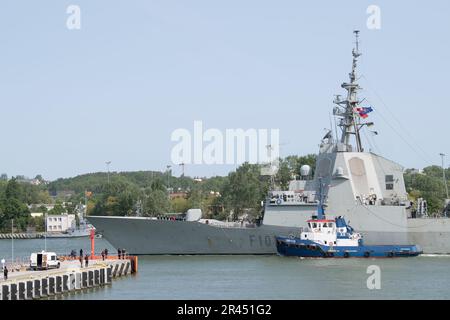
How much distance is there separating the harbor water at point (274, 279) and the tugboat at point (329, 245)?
0.93 metres

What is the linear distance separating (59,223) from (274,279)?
97.1m

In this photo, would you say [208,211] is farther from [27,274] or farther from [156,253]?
[27,274]

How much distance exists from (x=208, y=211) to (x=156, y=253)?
40998mm

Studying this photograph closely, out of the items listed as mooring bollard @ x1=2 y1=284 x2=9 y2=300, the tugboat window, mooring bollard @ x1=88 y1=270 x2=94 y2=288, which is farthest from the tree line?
mooring bollard @ x1=2 y1=284 x2=9 y2=300

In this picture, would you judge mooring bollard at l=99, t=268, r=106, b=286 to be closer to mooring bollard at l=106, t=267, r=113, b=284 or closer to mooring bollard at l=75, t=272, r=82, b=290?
mooring bollard at l=106, t=267, r=113, b=284

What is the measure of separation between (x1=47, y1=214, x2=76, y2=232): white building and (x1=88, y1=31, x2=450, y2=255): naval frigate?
80539 millimetres

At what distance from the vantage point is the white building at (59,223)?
132 metres

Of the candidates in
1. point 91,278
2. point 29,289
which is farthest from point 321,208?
point 29,289

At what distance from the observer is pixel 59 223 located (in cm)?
13400

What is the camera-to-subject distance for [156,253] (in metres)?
52.9

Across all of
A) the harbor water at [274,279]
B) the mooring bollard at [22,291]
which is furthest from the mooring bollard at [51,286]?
the mooring bollard at [22,291]

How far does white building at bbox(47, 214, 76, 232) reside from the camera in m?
132
